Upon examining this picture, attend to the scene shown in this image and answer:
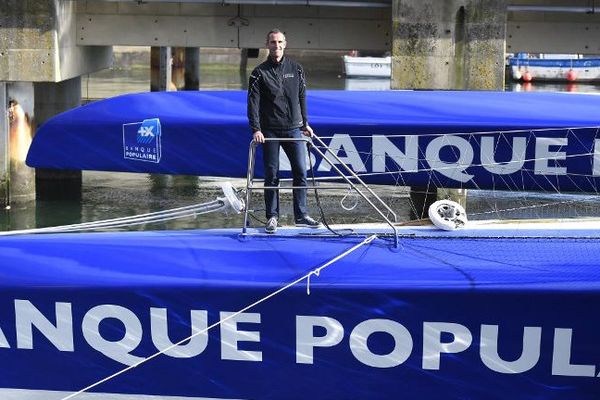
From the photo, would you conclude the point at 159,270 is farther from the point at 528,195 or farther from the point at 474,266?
the point at 528,195

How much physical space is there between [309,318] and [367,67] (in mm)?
43555

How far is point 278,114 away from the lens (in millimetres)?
8688

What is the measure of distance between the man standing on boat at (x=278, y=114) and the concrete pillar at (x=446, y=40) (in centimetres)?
803

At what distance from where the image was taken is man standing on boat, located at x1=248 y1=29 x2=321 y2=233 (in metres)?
8.55

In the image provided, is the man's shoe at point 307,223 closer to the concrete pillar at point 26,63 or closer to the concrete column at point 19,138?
the concrete pillar at point 26,63

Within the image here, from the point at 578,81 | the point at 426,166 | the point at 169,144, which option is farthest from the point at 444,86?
the point at 578,81

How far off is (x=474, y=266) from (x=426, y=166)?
5.51 metres

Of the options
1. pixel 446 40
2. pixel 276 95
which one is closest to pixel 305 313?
pixel 276 95

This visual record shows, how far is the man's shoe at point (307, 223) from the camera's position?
27.5 feet

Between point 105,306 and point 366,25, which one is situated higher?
point 366,25

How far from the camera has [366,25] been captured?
59.5 feet

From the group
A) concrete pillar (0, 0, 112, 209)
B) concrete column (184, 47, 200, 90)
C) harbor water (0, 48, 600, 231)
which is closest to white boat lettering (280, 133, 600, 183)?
harbor water (0, 48, 600, 231)

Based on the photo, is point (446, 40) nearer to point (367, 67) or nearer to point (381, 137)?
point (381, 137)

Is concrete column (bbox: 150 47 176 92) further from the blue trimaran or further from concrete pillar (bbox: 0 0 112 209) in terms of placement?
the blue trimaran
